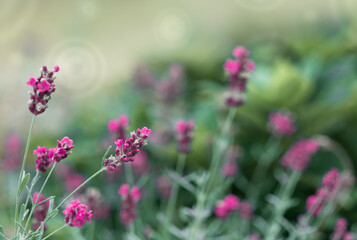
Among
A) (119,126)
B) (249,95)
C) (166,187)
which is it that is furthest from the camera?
(249,95)

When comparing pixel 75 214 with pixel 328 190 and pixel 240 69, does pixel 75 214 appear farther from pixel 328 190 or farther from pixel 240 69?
pixel 328 190

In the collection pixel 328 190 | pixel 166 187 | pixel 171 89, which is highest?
pixel 171 89

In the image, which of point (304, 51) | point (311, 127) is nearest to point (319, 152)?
point (311, 127)

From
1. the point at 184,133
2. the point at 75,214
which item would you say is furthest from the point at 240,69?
the point at 75,214

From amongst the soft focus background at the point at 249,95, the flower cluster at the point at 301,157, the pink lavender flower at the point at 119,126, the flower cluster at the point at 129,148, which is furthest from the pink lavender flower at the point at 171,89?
the flower cluster at the point at 129,148

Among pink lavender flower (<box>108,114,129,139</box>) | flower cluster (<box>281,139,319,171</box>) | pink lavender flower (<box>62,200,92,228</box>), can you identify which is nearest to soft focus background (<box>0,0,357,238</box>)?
flower cluster (<box>281,139,319,171</box>)

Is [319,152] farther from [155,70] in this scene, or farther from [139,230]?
[155,70]

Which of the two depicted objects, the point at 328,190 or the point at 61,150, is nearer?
the point at 61,150
